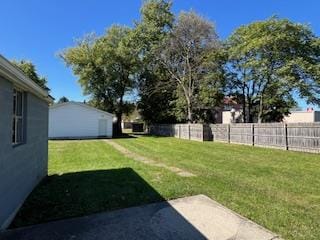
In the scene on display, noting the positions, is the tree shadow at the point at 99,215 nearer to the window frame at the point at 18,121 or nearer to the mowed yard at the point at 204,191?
the mowed yard at the point at 204,191

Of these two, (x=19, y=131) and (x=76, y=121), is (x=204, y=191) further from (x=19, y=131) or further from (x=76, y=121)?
(x=76, y=121)

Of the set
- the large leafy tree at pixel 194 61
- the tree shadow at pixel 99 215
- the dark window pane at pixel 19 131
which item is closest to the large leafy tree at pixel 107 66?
the large leafy tree at pixel 194 61

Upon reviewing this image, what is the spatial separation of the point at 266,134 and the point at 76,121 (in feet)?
63.4

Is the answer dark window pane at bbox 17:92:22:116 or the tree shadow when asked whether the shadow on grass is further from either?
dark window pane at bbox 17:92:22:116

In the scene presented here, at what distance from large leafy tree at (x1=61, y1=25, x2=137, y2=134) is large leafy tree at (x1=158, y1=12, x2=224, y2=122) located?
242 inches

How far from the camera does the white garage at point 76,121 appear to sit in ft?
91.2

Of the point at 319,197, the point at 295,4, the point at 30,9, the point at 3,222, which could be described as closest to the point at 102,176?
the point at 3,222

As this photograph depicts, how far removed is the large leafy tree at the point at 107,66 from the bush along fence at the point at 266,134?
12.5 m

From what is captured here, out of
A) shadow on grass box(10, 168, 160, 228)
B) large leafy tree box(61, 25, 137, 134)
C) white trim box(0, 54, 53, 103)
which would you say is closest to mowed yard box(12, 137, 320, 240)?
shadow on grass box(10, 168, 160, 228)

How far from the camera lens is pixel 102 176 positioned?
27.0 ft

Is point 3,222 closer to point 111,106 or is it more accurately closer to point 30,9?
point 30,9

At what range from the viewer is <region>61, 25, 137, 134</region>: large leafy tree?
108ft

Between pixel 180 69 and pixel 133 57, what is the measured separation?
7.25 m

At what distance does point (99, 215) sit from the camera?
471 centimetres
